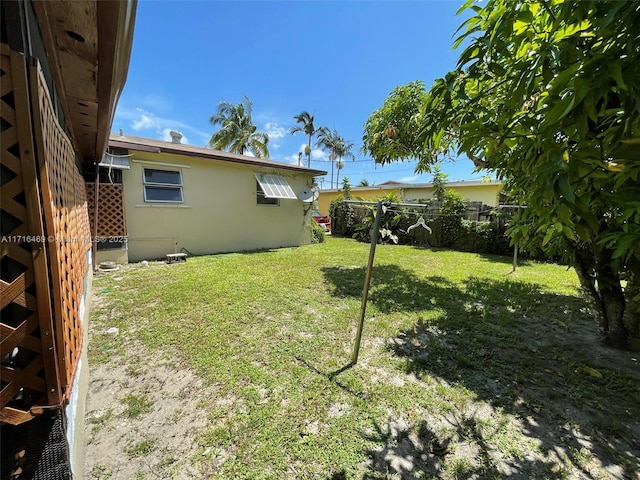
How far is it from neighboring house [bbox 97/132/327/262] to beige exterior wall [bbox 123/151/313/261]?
0.03 metres

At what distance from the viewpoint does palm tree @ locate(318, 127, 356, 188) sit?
116ft

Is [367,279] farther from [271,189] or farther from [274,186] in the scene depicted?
[274,186]

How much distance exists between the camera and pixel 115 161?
306 inches

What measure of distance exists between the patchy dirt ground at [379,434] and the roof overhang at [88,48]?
316 cm

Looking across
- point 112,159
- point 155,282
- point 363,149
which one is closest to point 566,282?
point 363,149

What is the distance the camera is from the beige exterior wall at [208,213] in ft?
28.8

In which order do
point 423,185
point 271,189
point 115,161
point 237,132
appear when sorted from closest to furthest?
point 115,161 → point 271,189 → point 423,185 → point 237,132

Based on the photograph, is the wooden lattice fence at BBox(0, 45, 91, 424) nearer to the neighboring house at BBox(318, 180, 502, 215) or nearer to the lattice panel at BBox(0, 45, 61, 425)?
the lattice panel at BBox(0, 45, 61, 425)

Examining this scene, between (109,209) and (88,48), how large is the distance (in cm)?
689

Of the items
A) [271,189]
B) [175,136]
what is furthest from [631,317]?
[175,136]

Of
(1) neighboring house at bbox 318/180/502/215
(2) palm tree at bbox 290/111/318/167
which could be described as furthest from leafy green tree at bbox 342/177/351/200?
(2) palm tree at bbox 290/111/318/167

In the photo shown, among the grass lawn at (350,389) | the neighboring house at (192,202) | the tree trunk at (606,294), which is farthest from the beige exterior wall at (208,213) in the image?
the tree trunk at (606,294)

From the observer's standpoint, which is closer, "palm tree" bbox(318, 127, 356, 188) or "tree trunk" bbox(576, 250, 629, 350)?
"tree trunk" bbox(576, 250, 629, 350)

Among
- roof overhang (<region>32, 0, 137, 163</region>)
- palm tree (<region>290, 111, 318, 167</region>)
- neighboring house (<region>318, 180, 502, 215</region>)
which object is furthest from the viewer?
palm tree (<region>290, 111, 318, 167</region>)
